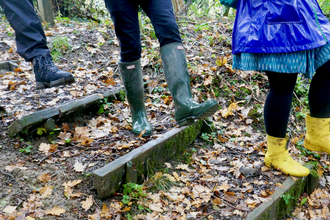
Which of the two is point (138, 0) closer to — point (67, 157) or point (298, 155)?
point (67, 157)

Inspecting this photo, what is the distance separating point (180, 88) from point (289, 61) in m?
0.74

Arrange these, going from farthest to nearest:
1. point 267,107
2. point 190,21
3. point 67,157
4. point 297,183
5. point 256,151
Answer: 1. point 190,21
2. point 256,151
3. point 297,183
4. point 67,157
5. point 267,107

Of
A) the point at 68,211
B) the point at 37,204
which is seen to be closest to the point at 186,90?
the point at 68,211

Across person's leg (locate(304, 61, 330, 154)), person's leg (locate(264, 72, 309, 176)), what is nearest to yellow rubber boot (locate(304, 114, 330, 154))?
person's leg (locate(304, 61, 330, 154))

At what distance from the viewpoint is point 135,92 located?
8.21ft

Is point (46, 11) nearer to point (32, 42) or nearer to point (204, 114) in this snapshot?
point (32, 42)

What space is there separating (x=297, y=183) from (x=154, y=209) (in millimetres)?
1388

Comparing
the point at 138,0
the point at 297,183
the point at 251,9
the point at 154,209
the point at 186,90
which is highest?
the point at 138,0

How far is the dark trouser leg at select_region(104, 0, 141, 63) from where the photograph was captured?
80.1 inches

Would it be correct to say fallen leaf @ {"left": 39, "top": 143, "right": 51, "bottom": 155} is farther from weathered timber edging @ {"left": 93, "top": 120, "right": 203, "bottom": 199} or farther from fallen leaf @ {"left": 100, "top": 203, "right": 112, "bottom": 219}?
fallen leaf @ {"left": 100, "top": 203, "right": 112, "bottom": 219}

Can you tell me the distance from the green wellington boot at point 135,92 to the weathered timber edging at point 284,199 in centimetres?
118

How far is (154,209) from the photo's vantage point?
2.05 meters

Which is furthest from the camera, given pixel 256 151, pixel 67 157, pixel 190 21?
pixel 190 21

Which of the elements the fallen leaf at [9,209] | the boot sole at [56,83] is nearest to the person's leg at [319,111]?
the boot sole at [56,83]
